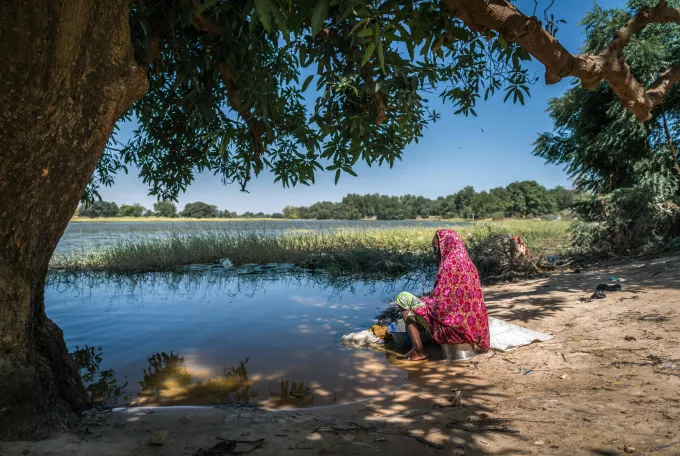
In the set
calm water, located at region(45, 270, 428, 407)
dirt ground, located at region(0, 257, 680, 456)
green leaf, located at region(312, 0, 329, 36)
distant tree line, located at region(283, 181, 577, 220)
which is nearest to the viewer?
green leaf, located at region(312, 0, 329, 36)

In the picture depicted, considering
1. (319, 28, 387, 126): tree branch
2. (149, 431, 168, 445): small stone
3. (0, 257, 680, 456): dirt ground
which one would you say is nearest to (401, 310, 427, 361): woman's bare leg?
(0, 257, 680, 456): dirt ground

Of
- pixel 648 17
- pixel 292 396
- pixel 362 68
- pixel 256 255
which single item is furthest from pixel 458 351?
pixel 256 255

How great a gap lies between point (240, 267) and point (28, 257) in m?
10.6

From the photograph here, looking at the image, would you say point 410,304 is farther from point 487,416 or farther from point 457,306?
point 487,416

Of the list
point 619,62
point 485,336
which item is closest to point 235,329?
point 485,336

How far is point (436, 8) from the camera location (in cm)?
380

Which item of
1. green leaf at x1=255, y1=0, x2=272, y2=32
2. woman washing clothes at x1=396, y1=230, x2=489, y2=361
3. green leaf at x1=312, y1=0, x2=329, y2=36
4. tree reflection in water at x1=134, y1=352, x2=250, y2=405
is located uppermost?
green leaf at x1=312, y1=0, x2=329, y2=36

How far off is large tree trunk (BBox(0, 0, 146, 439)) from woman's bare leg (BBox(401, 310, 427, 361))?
134 inches

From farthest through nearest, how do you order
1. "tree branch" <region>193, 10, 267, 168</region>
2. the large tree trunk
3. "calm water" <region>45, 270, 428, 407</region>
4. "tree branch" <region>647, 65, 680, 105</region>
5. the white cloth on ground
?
Result: 1. "tree branch" <region>647, 65, 680, 105</region>
2. the white cloth on ground
3. "tree branch" <region>193, 10, 267, 168</region>
4. "calm water" <region>45, 270, 428, 407</region>
5. the large tree trunk

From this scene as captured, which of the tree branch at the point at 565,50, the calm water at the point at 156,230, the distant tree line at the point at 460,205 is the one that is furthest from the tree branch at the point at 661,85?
the distant tree line at the point at 460,205

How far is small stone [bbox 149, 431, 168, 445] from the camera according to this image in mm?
2301

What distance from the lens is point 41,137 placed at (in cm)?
228

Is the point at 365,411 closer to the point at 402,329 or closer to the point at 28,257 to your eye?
the point at 402,329

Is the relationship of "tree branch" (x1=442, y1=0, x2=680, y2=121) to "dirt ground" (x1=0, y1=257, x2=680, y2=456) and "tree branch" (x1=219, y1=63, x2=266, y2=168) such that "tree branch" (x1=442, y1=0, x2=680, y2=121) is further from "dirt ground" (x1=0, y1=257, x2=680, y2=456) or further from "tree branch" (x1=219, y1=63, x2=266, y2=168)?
"dirt ground" (x1=0, y1=257, x2=680, y2=456)
